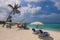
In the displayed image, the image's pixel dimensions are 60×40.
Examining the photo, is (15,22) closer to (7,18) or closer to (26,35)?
(7,18)

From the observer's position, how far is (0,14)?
6.54 ft

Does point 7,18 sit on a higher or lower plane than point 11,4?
lower

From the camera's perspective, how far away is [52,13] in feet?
6.25

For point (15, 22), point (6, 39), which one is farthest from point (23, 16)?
point (6, 39)

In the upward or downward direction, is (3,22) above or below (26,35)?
above

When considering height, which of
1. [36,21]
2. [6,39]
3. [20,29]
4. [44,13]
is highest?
[44,13]

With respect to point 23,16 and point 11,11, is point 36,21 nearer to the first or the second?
point 23,16

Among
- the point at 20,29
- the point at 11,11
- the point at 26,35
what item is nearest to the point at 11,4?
the point at 11,11

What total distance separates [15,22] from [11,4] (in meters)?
0.29

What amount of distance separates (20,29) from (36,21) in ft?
0.90

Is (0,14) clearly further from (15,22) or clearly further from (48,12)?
(48,12)

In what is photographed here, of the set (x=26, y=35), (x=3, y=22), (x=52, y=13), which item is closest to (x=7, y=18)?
(x=3, y=22)

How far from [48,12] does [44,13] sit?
0.06 m

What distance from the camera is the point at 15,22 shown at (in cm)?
194
